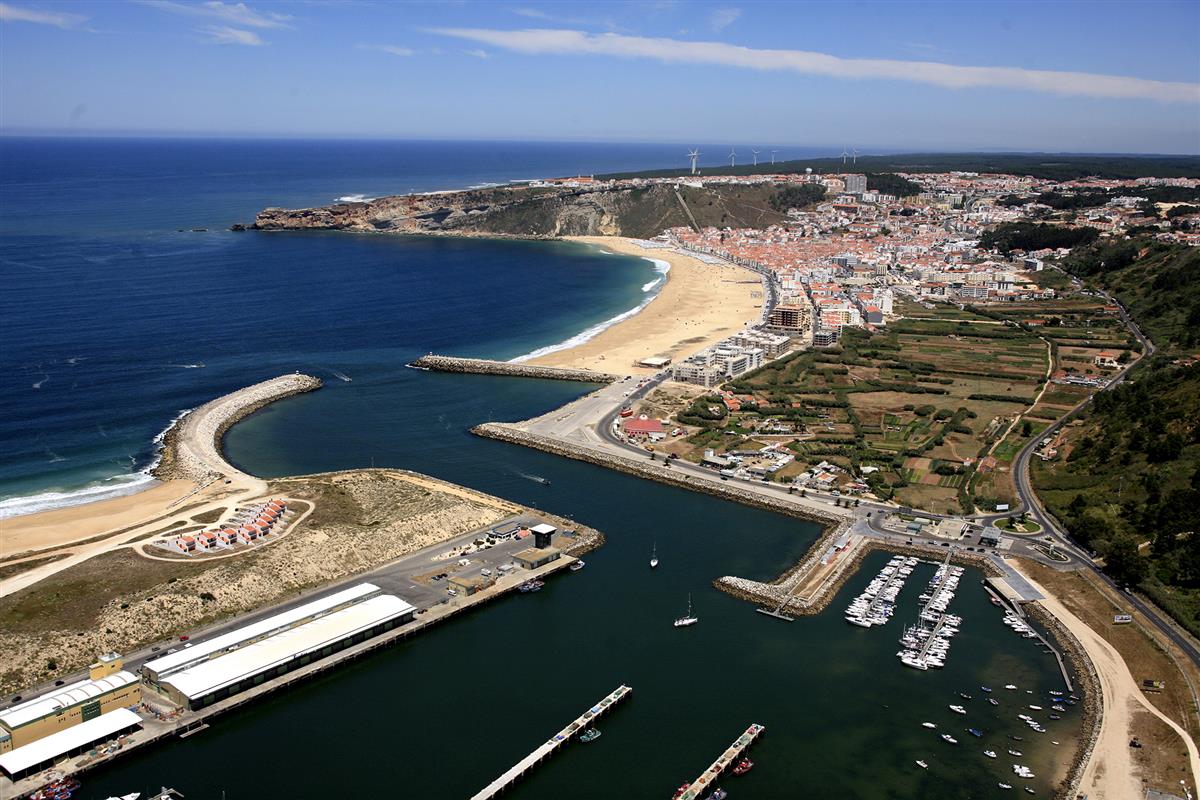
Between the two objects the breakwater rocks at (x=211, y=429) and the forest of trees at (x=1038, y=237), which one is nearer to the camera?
the breakwater rocks at (x=211, y=429)

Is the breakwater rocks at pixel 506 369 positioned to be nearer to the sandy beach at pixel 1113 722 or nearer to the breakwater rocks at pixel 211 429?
the breakwater rocks at pixel 211 429

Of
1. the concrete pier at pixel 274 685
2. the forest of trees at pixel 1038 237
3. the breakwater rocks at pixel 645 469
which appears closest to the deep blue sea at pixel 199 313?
the breakwater rocks at pixel 645 469

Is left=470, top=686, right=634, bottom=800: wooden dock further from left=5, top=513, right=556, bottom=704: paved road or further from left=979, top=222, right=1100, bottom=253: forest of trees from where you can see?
left=979, top=222, right=1100, bottom=253: forest of trees

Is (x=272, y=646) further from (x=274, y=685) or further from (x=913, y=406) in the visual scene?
(x=913, y=406)

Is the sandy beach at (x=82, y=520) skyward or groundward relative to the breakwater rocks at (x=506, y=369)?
groundward

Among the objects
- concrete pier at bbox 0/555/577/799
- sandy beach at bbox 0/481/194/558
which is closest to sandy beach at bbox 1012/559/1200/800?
concrete pier at bbox 0/555/577/799

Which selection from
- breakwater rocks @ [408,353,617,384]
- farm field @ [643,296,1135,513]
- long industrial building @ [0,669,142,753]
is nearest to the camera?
long industrial building @ [0,669,142,753]
